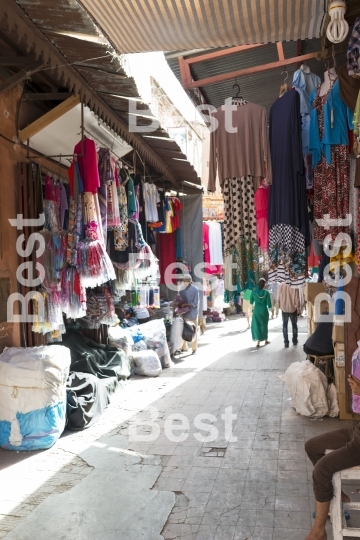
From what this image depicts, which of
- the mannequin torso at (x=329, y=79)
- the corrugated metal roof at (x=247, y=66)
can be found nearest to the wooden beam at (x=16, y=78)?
the corrugated metal roof at (x=247, y=66)

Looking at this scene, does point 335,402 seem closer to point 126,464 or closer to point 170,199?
point 126,464

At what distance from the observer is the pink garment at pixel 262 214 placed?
420 cm

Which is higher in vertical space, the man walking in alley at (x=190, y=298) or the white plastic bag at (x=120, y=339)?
the man walking in alley at (x=190, y=298)

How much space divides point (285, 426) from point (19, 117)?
185 inches

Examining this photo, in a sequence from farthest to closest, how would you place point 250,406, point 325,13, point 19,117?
point 250,406 → point 19,117 → point 325,13

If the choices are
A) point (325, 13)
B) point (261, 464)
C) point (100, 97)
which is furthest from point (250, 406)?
point (325, 13)

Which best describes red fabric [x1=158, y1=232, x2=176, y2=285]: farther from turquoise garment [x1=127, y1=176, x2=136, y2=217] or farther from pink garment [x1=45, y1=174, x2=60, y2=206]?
pink garment [x1=45, y1=174, x2=60, y2=206]

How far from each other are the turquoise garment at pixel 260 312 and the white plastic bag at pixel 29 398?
20.7ft

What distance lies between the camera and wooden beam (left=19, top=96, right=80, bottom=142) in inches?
204

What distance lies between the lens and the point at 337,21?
286cm

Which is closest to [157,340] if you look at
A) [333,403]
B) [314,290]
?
[314,290]

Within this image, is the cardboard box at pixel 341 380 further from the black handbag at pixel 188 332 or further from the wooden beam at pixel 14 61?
the black handbag at pixel 188 332

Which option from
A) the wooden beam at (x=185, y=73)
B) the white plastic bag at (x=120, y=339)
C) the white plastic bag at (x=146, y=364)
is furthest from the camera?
the white plastic bag at (x=146, y=364)

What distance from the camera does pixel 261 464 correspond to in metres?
4.57
